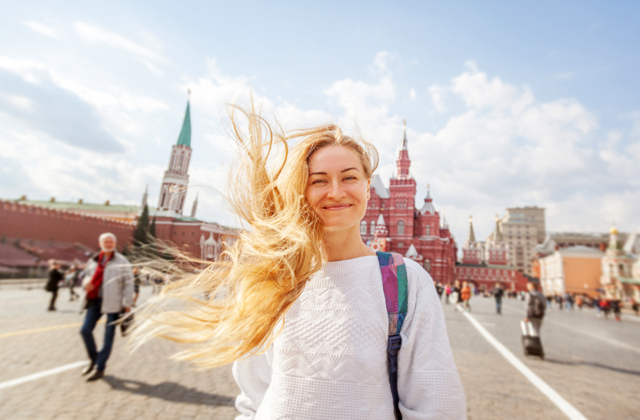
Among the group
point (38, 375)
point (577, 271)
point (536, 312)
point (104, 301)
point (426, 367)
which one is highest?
point (577, 271)

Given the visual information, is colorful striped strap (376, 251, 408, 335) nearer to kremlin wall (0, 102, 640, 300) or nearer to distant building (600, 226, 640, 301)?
kremlin wall (0, 102, 640, 300)

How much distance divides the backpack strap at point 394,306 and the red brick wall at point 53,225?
35741mm

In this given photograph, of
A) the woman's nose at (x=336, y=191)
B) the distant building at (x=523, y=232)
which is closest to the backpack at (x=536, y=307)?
the woman's nose at (x=336, y=191)

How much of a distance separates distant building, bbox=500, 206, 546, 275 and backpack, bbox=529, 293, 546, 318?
373 ft

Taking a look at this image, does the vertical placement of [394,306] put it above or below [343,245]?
below

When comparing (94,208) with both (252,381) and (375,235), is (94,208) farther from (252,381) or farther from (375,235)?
(252,381)

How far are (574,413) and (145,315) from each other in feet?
15.2

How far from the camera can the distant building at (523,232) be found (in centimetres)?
10594

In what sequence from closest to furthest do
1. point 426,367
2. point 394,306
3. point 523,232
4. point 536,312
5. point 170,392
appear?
point 426,367 → point 394,306 → point 170,392 → point 536,312 → point 523,232

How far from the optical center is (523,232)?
11012 centimetres

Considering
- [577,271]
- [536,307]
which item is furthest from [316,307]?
[577,271]

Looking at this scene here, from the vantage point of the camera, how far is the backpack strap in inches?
46.1

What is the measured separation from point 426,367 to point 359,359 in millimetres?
227

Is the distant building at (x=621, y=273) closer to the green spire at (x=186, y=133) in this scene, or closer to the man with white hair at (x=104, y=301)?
the man with white hair at (x=104, y=301)
